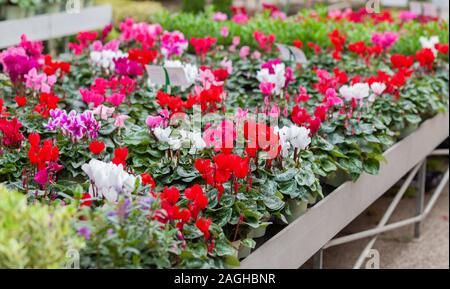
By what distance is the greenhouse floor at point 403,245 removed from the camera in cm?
408

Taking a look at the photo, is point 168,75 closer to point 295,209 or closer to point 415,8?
point 295,209

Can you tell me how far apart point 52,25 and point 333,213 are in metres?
3.82

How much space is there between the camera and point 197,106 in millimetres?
2998

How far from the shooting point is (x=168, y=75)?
322 cm

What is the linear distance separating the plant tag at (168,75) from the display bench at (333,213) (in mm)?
901

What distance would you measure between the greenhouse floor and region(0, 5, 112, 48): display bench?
2.85m

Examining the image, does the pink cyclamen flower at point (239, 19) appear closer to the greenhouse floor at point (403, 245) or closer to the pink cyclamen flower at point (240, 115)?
the greenhouse floor at point (403, 245)

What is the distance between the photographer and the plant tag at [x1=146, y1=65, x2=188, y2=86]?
10.5 feet

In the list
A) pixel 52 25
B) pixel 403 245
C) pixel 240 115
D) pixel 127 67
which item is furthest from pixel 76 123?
pixel 52 25

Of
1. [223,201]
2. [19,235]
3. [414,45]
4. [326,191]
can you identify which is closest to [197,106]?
[326,191]

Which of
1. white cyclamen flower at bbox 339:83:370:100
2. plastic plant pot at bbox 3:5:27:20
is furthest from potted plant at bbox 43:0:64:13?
white cyclamen flower at bbox 339:83:370:100

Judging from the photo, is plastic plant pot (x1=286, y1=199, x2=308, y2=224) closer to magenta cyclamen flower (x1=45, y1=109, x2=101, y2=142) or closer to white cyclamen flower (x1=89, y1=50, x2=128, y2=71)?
magenta cyclamen flower (x1=45, y1=109, x2=101, y2=142)

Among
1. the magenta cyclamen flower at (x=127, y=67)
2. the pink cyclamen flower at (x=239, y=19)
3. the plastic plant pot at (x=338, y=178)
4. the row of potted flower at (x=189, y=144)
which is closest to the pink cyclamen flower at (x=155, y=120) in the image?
the row of potted flower at (x=189, y=144)

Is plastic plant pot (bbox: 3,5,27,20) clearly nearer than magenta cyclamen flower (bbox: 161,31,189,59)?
No
